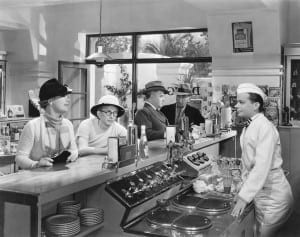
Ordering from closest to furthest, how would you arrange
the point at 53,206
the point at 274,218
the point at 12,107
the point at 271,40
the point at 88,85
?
1. the point at 53,206
2. the point at 274,218
3. the point at 271,40
4. the point at 12,107
5. the point at 88,85

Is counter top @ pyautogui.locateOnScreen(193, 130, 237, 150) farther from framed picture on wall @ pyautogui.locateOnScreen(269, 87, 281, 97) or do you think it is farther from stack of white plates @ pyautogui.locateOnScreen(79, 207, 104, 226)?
stack of white plates @ pyautogui.locateOnScreen(79, 207, 104, 226)

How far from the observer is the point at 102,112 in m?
3.64

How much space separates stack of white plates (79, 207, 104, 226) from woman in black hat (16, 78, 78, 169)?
2.34ft

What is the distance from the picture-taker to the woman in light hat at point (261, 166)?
2.54 metres

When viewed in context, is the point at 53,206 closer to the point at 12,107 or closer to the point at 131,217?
the point at 131,217

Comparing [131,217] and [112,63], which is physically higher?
[112,63]

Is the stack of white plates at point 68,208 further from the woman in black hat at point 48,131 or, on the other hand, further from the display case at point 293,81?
the display case at point 293,81

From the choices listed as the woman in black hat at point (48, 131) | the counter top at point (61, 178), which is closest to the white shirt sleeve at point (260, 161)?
the counter top at point (61, 178)

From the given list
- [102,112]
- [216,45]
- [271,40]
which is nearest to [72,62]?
[216,45]

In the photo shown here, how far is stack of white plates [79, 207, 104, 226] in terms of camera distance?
2131mm

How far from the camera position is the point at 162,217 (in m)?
2.30

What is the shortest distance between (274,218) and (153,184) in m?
0.91

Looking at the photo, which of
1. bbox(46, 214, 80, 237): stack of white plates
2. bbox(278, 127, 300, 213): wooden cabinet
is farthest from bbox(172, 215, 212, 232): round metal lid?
bbox(278, 127, 300, 213): wooden cabinet

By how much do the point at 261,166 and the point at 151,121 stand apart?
1.86 m
